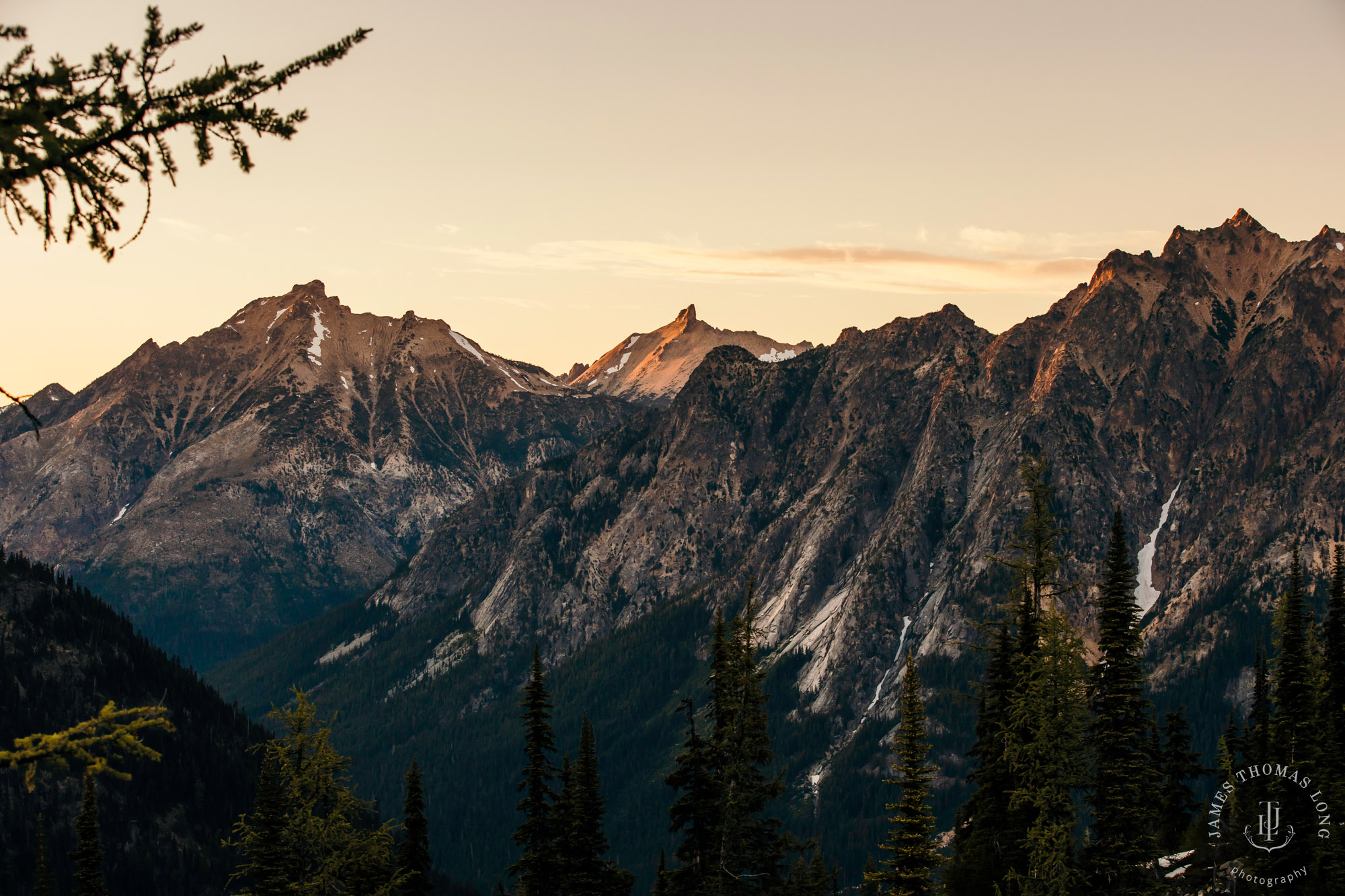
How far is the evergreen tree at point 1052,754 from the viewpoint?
55.2 meters

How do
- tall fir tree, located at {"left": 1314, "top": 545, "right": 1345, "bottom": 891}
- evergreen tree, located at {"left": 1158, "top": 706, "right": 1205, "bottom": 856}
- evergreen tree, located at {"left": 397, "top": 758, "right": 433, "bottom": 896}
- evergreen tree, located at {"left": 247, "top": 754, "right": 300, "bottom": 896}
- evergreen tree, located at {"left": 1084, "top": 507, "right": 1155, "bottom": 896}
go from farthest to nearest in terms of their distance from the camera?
evergreen tree, located at {"left": 1158, "top": 706, "right": 1205, "bottom": 856} < evergreen tree, located at {"left": 397, "top": 758, "right": 433, "bottom": 896} < tall fir tree, located at {"left": 1314, "top": 545, "right": 1345, "bottom": 891} < evergreen tree, located at {"left": 1084, "top": 507, "right": 1155, "bottom": 896} < evergreen tree, located at {"left": 247, "top": 754, "right": 300, "bottom": 896}

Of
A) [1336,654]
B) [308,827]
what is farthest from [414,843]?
[1336,654]

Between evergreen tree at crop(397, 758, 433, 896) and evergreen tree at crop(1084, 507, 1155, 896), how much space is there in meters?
32.3

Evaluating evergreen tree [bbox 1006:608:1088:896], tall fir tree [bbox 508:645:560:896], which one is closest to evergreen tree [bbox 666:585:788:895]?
tall fir tree [bbox 508:645:560:896]

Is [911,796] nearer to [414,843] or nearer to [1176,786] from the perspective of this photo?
[414,843]

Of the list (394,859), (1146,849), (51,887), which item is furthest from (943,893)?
(51,887)

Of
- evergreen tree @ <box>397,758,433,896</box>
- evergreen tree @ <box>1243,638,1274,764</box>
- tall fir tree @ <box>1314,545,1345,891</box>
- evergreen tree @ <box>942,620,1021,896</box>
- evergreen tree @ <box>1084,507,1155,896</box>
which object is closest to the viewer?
evergreen tree @ <box>1084,507,1155,896</box>

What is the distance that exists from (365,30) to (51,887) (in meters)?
76.6

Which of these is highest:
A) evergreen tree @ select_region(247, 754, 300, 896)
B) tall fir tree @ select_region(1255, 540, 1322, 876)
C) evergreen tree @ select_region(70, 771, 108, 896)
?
tall fir tree @ select_region(1255, 540, 1322, 876)

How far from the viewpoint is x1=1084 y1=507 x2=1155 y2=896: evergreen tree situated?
56719 millimetres

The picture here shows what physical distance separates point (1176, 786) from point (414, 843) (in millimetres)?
55707

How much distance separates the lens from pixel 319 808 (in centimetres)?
5838

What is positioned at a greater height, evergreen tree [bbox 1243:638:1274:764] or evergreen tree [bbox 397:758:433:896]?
evergreen tree [bbox 1243:638:1274:764]

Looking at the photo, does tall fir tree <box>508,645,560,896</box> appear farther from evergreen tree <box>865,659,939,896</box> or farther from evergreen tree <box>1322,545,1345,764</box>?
evergreen tree <box>1322,545,1345,764</box>
